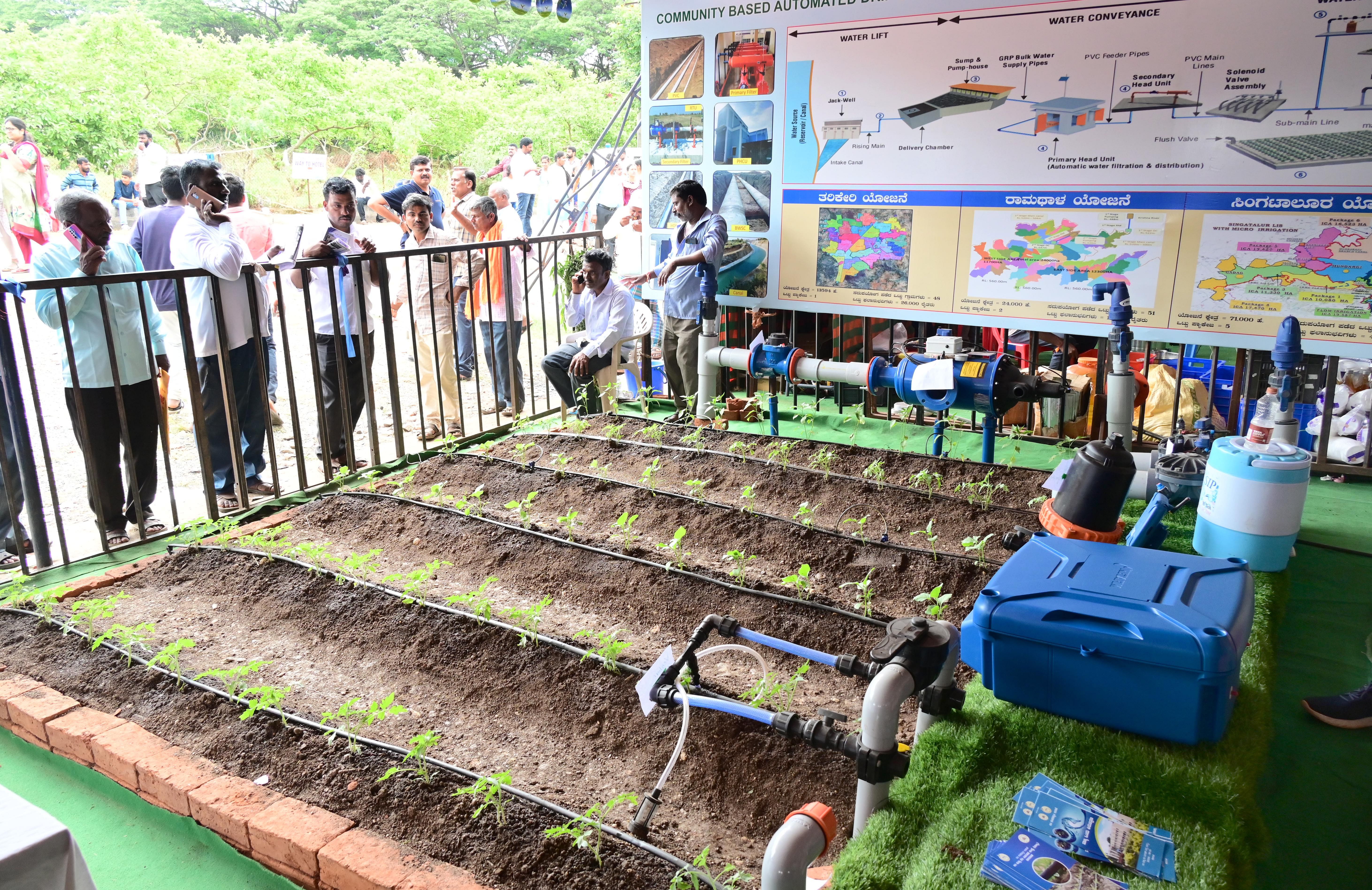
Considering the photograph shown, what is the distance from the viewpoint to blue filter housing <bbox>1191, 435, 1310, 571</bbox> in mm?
2637

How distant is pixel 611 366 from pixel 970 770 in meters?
4.28

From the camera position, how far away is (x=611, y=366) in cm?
584

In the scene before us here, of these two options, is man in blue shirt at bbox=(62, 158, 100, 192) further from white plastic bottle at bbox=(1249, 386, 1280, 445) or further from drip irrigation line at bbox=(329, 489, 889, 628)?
white plastic bottle at bbox=(1249, 386, 1280, 445)

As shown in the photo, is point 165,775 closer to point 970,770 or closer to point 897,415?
point 970,770

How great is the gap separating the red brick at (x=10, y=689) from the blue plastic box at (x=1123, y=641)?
2.94m

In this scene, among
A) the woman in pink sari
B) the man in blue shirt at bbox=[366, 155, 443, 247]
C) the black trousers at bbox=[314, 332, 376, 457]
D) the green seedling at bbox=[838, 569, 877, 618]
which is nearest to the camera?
the green seedling at bbox=[838, 569, 877, 618]

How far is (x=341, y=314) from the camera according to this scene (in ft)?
17.2

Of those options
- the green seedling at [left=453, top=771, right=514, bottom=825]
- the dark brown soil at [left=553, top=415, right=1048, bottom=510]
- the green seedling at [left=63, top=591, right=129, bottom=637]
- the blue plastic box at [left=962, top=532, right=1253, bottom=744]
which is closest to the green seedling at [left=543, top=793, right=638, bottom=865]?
the green seedling at [left=453, top=771, right=514, bottom=825]

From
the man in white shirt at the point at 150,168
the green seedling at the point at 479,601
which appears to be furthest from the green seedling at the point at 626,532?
the man in white shirt at the point at 150,168

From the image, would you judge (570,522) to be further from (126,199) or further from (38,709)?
(126,199)

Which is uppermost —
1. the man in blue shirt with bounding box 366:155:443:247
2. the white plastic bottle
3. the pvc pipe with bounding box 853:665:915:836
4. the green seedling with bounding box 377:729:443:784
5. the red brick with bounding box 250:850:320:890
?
the man in blue shirt with bounding box 366:155:443:247

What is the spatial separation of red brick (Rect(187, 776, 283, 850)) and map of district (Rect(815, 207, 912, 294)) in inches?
179

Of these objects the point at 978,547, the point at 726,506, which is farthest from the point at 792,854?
the point at 726,506

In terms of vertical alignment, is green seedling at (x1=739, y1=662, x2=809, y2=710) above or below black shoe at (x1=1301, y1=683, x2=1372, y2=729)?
below
